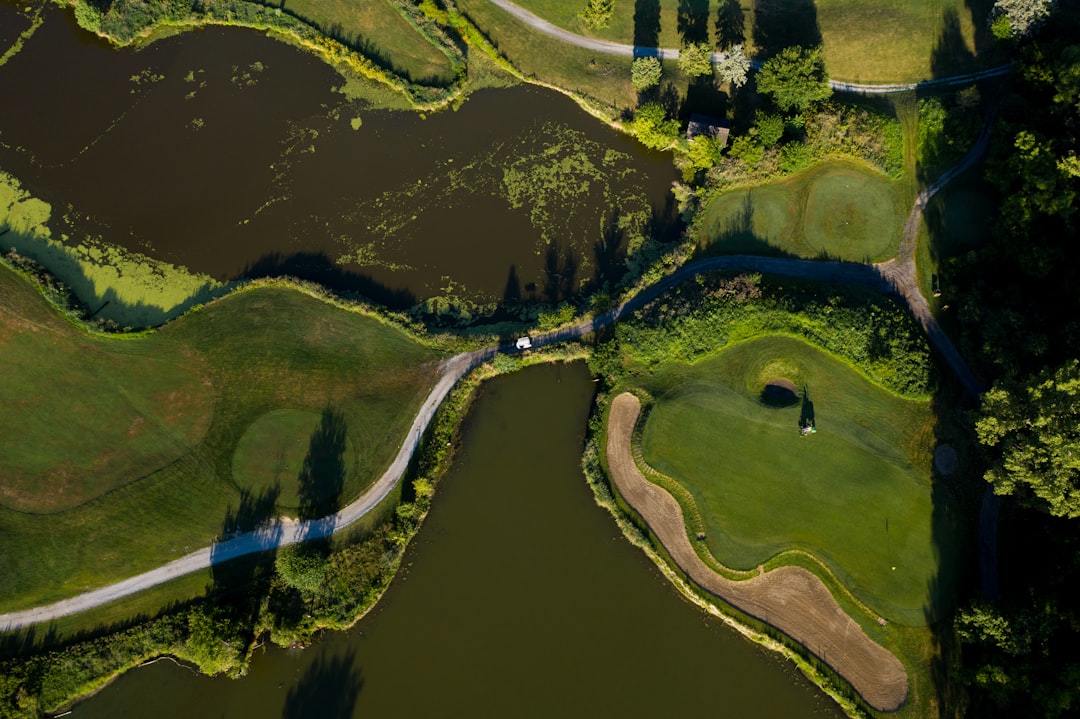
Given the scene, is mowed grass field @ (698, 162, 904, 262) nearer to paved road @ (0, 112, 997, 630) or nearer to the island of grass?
paved road @ (0, 112, 997, 630)

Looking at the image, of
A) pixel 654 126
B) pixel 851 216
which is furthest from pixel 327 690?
pixel 851 216

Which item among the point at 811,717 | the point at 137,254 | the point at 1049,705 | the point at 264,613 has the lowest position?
the point at 811,717

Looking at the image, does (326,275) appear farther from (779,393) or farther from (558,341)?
(779,393)

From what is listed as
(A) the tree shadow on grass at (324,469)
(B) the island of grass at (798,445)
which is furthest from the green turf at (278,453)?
(B) the island of grass at (798,445)

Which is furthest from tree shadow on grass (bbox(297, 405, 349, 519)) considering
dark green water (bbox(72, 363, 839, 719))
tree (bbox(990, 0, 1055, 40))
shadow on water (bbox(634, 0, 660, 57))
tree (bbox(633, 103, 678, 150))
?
tree (bbox(990, 0, 1055, 40))

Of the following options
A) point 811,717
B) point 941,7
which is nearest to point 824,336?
point 811,717

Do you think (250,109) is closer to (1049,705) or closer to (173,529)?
(173,529)

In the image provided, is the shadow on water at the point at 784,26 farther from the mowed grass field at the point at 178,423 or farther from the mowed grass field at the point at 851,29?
the mowed grass field at the point at 178,423
